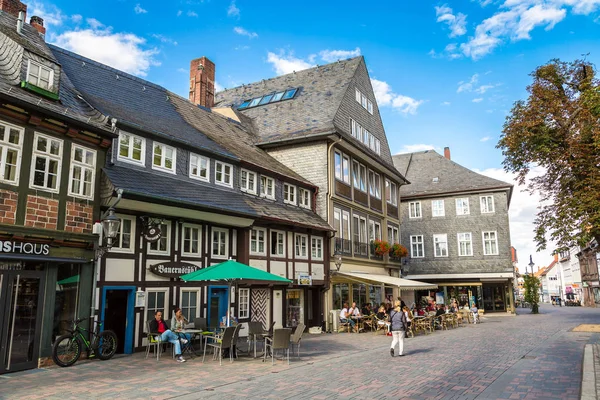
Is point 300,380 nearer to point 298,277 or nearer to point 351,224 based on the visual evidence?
point 298,277

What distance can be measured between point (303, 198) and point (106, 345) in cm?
1276

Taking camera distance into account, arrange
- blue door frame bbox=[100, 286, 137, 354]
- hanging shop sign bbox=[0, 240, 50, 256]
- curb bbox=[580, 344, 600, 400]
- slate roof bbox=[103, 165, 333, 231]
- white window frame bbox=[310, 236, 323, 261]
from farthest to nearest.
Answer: white window frame bbox=[310, 236, 323, 261] → blue door frame bbox=[100, 286, 137, 354] → slate roof bbox=[103, 165, 333, 231] → hanging shop sign bbox=[0, 240, 50, 256] → curb bbox=[580, 344, 600, 400]

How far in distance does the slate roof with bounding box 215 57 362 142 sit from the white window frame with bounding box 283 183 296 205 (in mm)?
3264

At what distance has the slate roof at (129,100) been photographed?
51.9 ft

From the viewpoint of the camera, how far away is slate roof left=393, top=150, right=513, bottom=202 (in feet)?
128

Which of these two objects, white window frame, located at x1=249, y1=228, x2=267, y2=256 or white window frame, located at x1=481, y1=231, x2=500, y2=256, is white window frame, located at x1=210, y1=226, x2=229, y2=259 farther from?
white window frame, located at x1=481, y1=231, x2=500, y2=256

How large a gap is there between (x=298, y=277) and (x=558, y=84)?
47.0 feet

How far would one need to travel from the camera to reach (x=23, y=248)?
35.9 ft

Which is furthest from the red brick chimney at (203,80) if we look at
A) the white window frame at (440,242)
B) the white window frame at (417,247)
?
the white window frame at (440,242)

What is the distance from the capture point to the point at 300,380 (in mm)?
9867

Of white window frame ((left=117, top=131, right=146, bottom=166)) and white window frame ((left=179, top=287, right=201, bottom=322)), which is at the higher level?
white window frame ((left=117, top=131, right=146, bottom=166))

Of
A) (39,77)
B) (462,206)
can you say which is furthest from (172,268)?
(462,206)

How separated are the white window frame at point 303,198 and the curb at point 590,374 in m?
13.2

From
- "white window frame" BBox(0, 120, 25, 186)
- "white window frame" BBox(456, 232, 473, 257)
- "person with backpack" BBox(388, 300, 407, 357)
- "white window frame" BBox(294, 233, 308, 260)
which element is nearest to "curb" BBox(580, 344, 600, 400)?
"person with backpack" BBox(388, 300, 407, 357)
